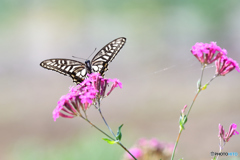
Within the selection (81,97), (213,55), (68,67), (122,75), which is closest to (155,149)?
(68,67)

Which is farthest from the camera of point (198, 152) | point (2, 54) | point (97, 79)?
point (2, 54)

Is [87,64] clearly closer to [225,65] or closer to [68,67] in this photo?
[68,67]

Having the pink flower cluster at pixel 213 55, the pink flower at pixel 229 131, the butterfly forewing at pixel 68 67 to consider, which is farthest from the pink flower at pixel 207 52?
the butterfly forewing at pixel 68 67

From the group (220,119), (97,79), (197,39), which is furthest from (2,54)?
(97,79)

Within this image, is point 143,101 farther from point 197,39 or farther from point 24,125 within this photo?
point 197,39

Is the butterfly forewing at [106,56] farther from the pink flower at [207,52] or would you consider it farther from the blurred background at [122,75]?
the pink flower at [207,52]
